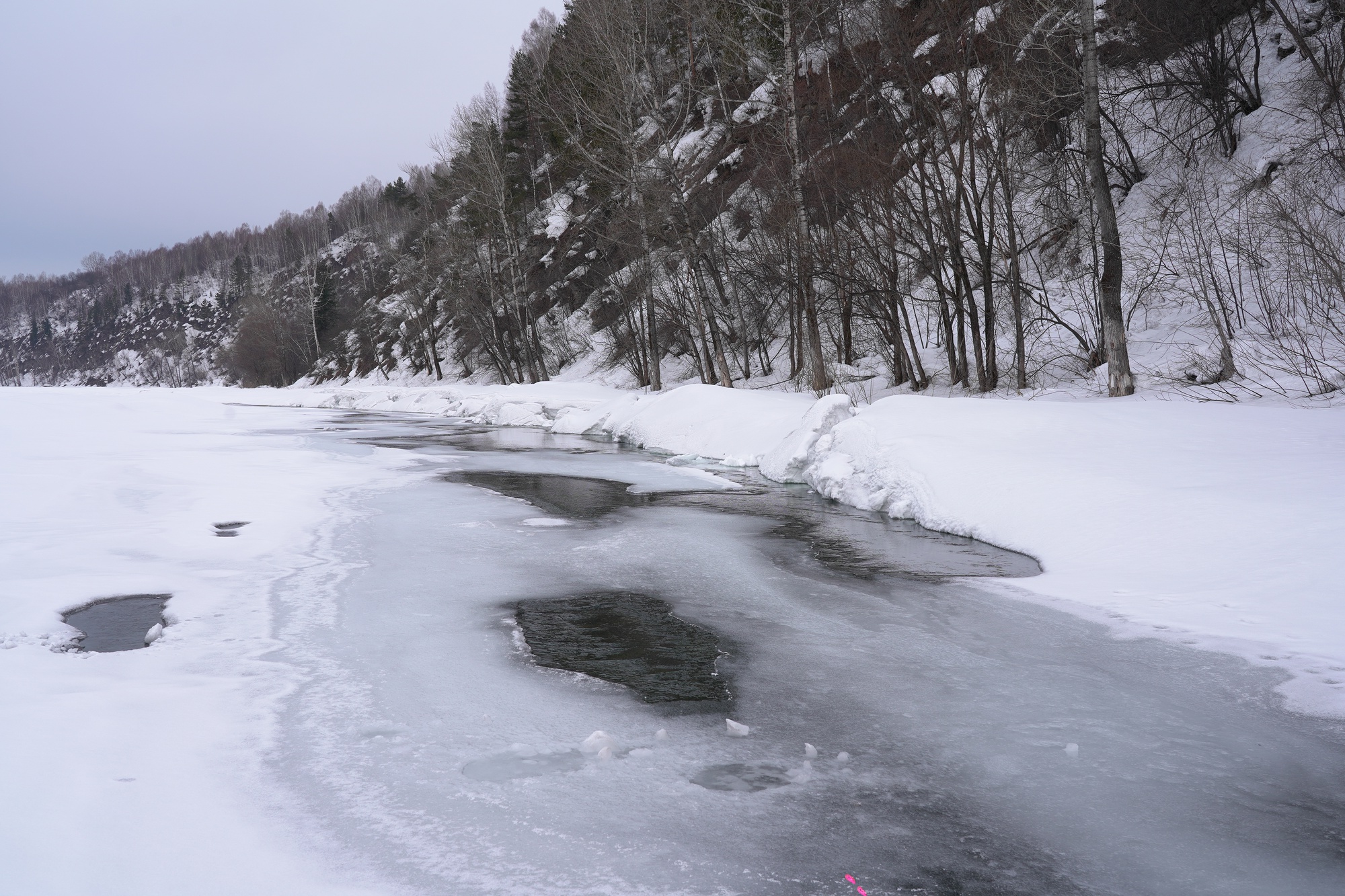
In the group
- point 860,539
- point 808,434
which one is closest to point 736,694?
point 860,539

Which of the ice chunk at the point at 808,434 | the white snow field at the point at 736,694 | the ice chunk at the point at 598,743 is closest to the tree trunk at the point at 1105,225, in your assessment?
the white snow field at the point at 736,694

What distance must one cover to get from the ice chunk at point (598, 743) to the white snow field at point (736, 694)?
0.01 meters

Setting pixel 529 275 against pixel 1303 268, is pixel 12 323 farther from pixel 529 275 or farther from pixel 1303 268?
pixel 1303 268

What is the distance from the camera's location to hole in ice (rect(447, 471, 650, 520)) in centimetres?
888

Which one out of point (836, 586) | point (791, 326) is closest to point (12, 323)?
point (791, 326)

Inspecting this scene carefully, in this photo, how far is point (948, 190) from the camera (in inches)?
605

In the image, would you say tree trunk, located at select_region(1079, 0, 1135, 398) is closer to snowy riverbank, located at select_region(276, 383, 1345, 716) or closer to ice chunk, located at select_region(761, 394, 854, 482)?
snowy riverbank, located at select_region(276, 383, 1345, 716)

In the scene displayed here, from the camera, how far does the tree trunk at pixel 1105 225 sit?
1080 centimetres

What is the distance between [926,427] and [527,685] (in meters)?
6.27

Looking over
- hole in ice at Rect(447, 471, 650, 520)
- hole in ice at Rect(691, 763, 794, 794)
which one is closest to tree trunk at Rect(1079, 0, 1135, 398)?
hole in ice at Rect(447, 471, 650, 520)

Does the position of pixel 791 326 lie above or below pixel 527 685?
above

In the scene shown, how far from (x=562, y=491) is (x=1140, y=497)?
21.3 feet

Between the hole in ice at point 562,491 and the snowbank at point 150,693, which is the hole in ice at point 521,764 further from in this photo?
the hole in ice at point 562,491

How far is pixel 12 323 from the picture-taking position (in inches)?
5807
